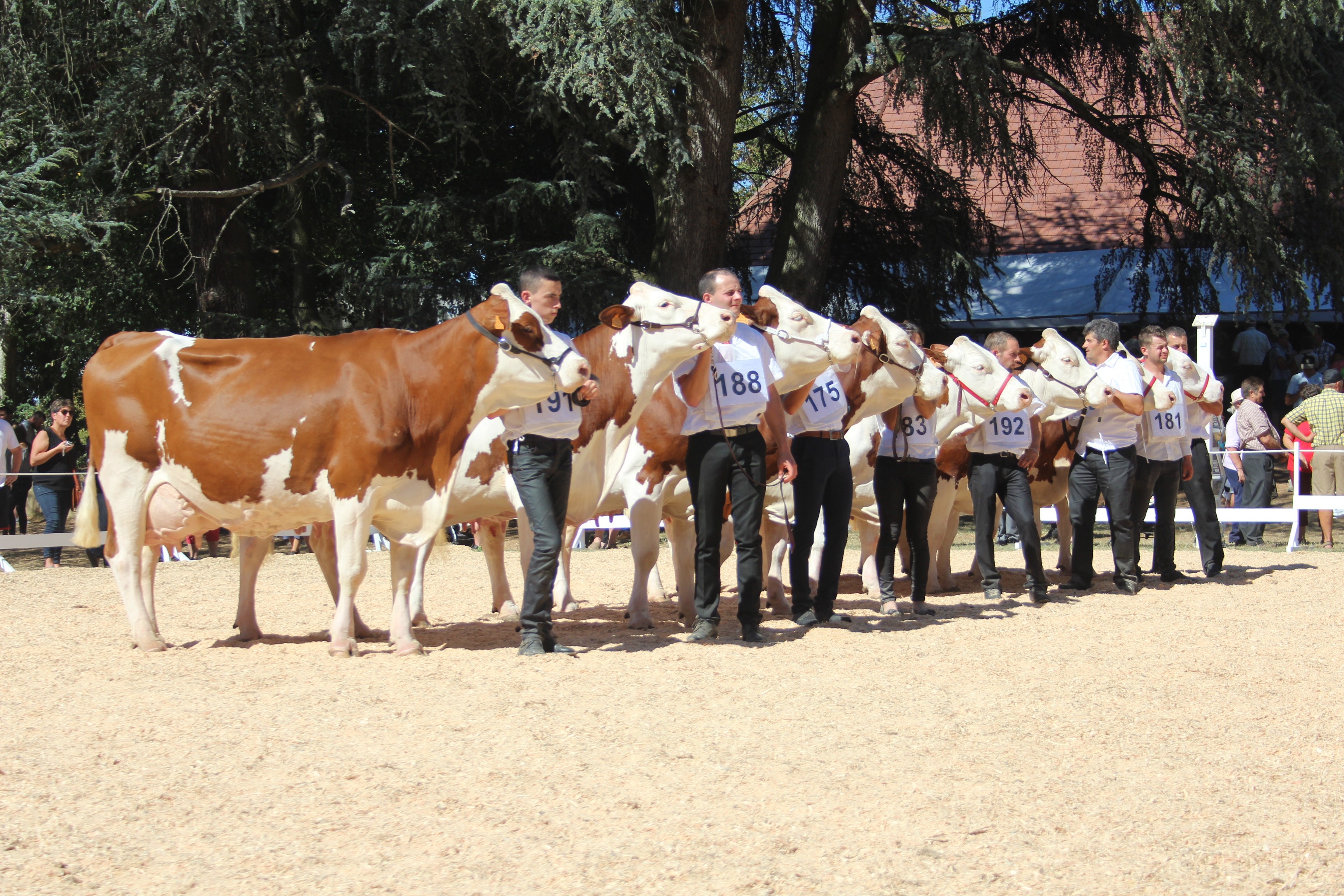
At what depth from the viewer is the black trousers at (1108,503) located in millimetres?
9883

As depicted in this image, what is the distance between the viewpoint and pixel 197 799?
4574 mm

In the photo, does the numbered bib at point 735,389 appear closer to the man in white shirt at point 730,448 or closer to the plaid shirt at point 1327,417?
the man in white shirt at point 730,448

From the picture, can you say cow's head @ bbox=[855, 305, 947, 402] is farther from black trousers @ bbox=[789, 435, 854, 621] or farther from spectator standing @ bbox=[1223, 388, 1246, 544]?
spectator standing @ bbox=[1223, 388, 1246, 544]

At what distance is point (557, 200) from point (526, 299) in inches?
360

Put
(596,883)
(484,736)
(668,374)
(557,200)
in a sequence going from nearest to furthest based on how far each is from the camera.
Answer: (596,883) → (484,736) → (668,374) → (557,200)

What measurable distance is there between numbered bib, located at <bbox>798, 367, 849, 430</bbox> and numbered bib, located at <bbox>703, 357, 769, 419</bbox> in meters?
0.77

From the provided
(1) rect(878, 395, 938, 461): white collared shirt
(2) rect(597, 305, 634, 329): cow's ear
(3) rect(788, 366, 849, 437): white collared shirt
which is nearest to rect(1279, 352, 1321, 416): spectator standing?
(1) rect(878, 395, 938, 461): white collared shirt

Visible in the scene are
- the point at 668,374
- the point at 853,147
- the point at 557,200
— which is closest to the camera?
the point at 668,374

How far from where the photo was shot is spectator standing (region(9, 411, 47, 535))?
15.5 m

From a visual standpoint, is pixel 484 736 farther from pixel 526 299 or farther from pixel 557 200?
pixel 557 200

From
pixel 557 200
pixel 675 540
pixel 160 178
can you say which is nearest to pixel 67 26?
pixel 160 178

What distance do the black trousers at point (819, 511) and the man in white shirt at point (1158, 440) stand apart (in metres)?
3.07

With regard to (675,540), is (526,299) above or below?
above

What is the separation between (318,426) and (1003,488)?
16.5 ft
